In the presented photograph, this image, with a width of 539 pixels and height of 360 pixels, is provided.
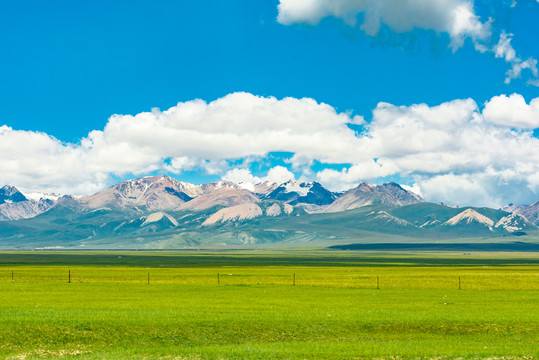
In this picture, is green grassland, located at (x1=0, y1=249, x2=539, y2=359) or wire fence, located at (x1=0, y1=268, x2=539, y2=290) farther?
wire fence, located at (x1=0, y1=268, x2=539, y2=290)

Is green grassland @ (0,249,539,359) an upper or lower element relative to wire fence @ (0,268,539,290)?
upper

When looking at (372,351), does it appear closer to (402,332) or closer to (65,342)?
(402,332)

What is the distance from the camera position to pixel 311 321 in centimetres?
4475

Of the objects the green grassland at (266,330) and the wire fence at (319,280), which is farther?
the wire fence at (319,280)

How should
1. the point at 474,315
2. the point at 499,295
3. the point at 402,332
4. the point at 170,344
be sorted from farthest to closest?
the point at 499,295 → the point at 474,315 → the point at 402,332 → the point at 170,344

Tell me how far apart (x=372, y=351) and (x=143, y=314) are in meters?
20.0

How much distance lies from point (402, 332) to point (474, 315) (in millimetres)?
9477

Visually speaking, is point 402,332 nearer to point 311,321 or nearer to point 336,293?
point 311,321

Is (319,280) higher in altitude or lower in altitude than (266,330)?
lower

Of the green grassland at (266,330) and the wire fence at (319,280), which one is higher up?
the green grassland at (266,330)

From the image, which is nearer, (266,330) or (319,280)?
(266,330)

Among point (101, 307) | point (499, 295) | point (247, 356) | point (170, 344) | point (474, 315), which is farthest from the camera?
point (499, 295)

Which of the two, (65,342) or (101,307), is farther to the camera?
(101,307)

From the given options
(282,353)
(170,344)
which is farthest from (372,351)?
(170,344)
